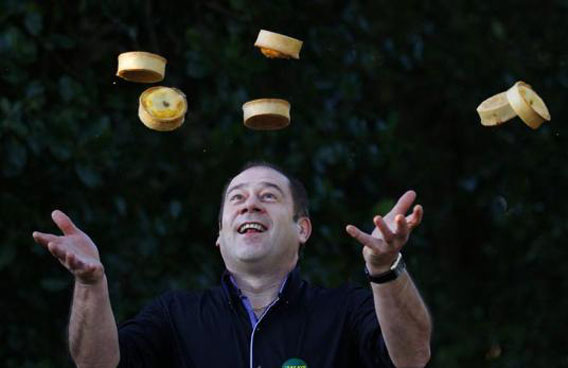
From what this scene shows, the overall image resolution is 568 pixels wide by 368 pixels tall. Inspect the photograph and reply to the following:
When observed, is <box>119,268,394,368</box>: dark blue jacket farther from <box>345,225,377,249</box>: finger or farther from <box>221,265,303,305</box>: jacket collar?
<box>345,225,377,249</box>: finger

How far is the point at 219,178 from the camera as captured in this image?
6.38m

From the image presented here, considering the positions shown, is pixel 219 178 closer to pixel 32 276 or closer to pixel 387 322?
pixel 32 276

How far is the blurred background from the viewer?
19.8ft

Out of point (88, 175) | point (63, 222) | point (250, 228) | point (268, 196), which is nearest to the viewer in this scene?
point (63, 222)

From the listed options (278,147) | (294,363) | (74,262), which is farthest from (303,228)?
(278,147)

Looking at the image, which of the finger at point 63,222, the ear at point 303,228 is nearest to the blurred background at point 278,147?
the ear at point 303,228

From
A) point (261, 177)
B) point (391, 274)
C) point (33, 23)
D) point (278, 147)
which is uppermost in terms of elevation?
point (33, 23)

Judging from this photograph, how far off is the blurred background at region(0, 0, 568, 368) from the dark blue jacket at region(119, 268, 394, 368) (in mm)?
1539

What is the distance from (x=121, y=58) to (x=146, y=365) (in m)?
1.58

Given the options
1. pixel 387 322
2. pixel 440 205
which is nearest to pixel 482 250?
pixel 440 205

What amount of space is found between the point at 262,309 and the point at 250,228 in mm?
309

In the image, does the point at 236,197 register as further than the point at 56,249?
Yes

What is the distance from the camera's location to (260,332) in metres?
4.42

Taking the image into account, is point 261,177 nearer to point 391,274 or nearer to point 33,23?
point 391,274
